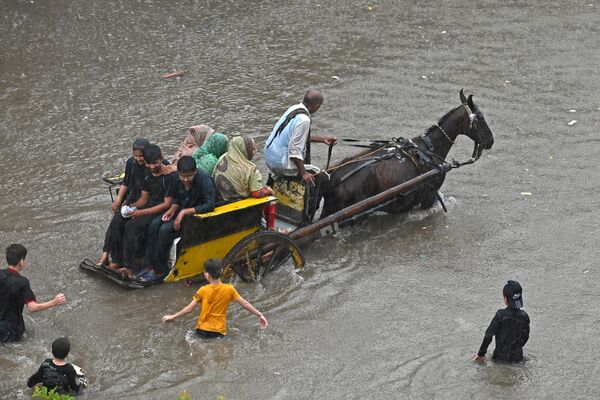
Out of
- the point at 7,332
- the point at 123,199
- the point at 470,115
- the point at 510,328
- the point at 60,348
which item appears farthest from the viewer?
the point at 470,115

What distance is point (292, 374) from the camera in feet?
Answer: 26.4

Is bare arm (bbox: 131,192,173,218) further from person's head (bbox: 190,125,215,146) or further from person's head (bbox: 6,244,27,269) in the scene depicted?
person's head (bbox: 6,244,27,269)

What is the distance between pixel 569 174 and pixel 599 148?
3.55ft

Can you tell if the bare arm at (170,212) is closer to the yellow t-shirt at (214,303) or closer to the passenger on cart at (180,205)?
the passenger on cart at (180,205)

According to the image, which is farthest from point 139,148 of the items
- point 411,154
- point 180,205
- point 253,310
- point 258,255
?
point 411,154

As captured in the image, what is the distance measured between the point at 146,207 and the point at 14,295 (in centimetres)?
175

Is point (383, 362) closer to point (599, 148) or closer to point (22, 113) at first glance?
point (599, 148)

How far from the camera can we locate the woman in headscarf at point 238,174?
930 centimetres

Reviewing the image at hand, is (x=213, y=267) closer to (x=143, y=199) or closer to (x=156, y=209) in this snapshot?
(x=156, y=209)

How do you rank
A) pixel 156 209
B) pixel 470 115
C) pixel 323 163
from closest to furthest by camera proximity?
1. pixel 156 209
2. pixel 470 115
3. pixel 323 163

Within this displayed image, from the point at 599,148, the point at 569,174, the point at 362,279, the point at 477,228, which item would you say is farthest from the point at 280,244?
the point at 599,148

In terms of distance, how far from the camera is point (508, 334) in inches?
318

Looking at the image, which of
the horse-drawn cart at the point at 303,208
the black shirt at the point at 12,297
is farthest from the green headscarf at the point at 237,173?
the black shirt at the point at 12,297

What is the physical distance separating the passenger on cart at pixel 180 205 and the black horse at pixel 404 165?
1.81 m
